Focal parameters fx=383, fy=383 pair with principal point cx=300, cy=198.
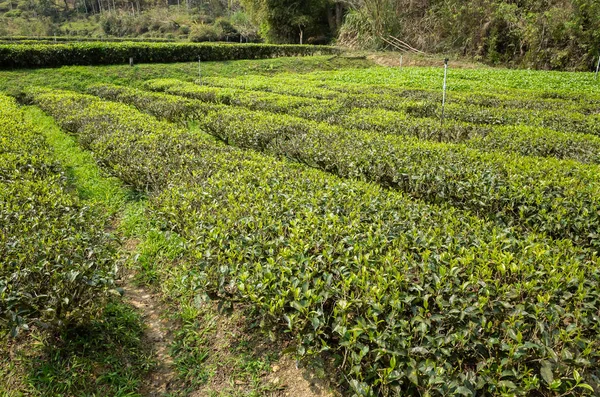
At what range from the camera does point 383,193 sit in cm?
419

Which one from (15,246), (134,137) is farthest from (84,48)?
(15,246)

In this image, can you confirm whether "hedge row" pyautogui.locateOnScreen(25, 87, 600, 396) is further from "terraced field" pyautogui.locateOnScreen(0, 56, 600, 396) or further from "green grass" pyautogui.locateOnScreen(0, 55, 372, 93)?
"green grass" pyautogui.locateOnScreen(0, 55, 372, 93)

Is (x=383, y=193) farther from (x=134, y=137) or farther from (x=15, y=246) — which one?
(x=134, y=137)

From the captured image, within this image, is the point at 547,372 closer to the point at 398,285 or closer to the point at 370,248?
the point at 398,285

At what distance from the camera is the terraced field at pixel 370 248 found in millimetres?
2213

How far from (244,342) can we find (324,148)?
3.64m

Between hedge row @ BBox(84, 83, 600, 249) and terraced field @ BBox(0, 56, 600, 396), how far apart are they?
0.08 feet

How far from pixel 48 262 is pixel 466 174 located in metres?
4.47

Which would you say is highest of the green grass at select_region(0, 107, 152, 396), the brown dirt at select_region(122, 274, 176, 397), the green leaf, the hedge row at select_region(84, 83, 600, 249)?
the hedge row at select_region(84, 83, 600, 249)

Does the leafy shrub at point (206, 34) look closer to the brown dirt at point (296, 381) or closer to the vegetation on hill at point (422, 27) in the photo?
the vegetation on hill at point (422, 27)

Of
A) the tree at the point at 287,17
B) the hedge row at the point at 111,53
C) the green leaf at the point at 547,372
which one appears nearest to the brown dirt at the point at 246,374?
the green leaf at the point at 547,372

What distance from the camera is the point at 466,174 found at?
479 centimetres

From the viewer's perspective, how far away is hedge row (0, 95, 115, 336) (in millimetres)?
2705

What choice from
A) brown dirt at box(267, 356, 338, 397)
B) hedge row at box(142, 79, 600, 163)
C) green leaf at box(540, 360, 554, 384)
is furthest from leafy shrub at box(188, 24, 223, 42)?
green leaf at box(540, 360, 554, 384)
